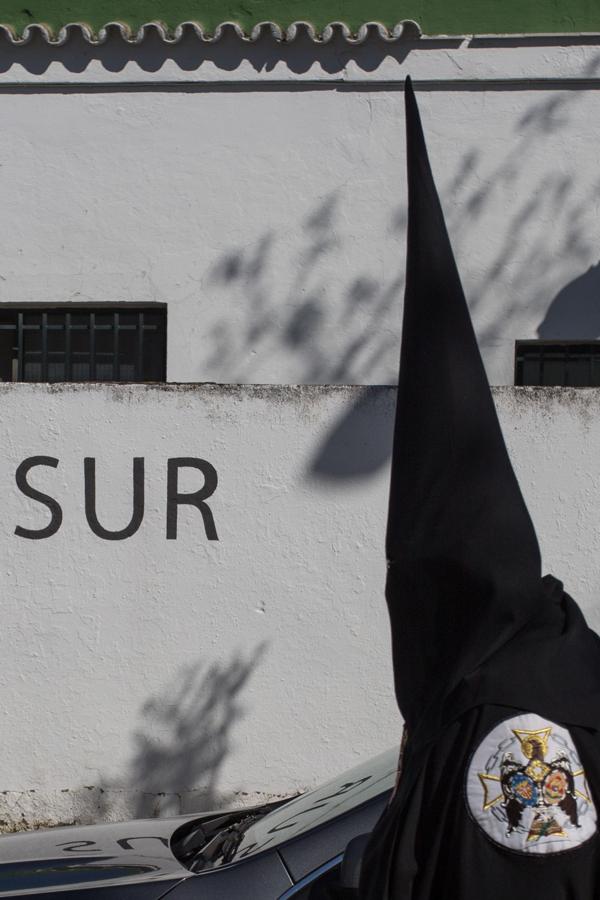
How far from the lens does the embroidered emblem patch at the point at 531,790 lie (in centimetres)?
148

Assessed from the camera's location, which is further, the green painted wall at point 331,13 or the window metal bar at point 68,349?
the window metal bar at point 68,349

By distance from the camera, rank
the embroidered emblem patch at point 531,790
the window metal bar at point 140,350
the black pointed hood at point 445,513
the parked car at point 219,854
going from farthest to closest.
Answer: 1. the window metal bar at point 140,350
2. the parked car at point 219,854
3. the black pointed hood at point 445,513
4. the embroidered emblem patch at point 531,790

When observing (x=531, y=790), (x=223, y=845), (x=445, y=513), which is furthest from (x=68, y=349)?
(x=531, y=790)

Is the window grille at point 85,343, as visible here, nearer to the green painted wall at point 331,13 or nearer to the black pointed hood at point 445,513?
the green painted wall at point 331,13

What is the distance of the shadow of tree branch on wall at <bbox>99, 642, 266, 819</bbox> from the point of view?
15.0ft

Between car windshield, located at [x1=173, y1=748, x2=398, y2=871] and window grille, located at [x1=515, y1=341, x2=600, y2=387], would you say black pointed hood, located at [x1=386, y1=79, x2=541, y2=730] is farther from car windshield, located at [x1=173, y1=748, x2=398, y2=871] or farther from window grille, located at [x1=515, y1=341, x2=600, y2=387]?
window grille, located at [x1=515, y1=341, x2=600, y2=387]

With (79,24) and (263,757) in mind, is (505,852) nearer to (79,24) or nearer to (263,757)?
(263,757)

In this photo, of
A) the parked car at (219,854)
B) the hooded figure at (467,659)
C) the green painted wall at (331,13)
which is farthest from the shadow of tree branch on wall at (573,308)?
the hooded figure at (467,659)

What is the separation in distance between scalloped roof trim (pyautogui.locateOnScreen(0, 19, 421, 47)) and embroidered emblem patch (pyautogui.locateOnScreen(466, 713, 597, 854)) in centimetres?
557

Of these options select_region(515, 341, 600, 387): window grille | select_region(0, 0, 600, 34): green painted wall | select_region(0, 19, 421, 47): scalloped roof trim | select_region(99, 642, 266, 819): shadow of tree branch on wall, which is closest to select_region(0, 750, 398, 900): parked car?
select_region(99, 642, 266, 819): shadow of tree branch on wall

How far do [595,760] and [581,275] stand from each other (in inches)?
208

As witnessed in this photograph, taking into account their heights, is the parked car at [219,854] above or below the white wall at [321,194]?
below

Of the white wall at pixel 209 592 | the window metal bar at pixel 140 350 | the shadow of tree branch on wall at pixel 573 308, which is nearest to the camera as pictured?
the white wall at pixel 209 592

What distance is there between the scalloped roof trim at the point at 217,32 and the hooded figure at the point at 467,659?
4.87 meters
